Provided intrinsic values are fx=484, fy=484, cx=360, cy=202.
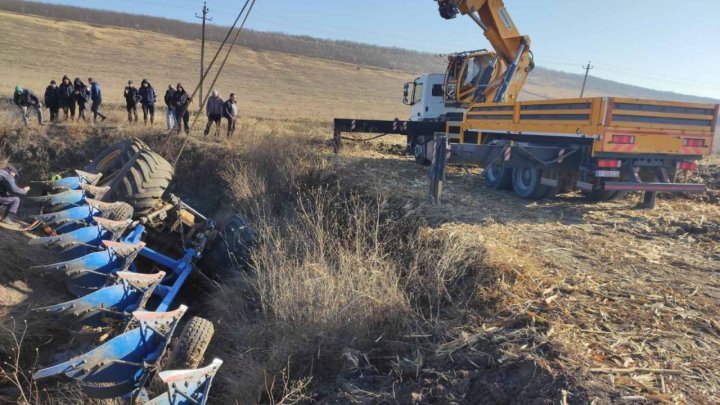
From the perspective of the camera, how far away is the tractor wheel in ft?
13.4

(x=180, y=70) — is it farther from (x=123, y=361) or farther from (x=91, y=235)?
(x=123, y=361)

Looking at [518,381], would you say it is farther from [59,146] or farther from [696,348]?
[59,146]

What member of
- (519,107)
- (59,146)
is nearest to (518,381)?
(519,107)

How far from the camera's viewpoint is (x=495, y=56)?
39.3 feet

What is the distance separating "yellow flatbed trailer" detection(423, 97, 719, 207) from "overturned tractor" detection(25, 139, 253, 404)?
12.8ft

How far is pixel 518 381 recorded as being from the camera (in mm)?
3102

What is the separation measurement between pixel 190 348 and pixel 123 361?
0.54 metres

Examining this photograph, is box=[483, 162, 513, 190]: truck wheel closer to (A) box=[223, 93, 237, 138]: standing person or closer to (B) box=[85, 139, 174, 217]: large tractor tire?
(B) box=[85, 139, 174, 217]: large tractor tire

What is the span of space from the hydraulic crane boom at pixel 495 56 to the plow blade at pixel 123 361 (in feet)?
29.7

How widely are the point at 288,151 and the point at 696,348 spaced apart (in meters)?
8.09

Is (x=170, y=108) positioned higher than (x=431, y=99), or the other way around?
(x=431, y=99)

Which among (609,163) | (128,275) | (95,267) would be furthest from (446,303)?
(609,163)

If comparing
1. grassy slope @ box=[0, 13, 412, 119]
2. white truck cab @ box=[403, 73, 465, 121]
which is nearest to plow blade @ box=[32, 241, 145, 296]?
white truck cab @ box=[403, 73, 465, 121]

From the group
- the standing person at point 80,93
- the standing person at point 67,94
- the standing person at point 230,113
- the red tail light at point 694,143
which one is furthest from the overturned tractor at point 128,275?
the standing person at point 67,94
